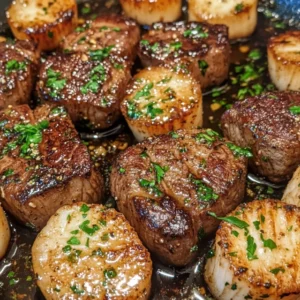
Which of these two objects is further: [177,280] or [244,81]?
[244,81]

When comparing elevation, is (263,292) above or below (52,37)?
below

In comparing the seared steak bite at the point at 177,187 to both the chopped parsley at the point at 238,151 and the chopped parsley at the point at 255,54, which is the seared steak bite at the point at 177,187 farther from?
the chopped parsley at the point at 255,54

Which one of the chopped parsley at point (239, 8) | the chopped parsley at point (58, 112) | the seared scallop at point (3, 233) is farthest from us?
the chopped parsley at point (239, 8)

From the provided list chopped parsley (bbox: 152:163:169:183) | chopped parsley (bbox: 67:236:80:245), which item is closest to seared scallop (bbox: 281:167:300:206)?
chopped parsley (bbox: 152:163:169:183)

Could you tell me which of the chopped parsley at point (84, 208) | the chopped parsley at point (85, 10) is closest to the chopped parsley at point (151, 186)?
the chopped parsley at point (84, 208)

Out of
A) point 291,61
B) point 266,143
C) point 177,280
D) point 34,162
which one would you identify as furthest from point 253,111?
point 34,162

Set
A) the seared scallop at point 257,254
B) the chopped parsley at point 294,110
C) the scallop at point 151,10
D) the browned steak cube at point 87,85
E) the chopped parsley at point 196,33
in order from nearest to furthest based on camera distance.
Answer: the seared scallop at point 257,254, the chopped parsley at point 294,110, the browned steak cube at point 87,85, the chopped parsley at point 196,33, the scallop at point 151,10

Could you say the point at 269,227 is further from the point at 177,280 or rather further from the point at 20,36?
the point at 20,36
